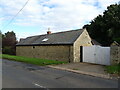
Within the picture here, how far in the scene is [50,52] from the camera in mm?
27719

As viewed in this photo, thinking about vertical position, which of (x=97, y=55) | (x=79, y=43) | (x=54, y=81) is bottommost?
(x=54, y=81)

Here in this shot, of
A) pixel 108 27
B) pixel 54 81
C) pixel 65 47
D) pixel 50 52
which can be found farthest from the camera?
pixel 108 27

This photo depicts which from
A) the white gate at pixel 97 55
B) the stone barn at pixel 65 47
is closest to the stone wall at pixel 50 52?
the stone barn at pixel 65 47

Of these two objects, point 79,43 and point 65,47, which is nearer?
point 79,43

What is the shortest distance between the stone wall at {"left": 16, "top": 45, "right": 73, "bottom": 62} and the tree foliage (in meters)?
16.6

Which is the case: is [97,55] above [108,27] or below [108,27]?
below

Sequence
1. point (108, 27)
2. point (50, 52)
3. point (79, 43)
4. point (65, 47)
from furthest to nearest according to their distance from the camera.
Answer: point (108, 27) < point (50, 52) < point (65, 47) < point (79, 43)

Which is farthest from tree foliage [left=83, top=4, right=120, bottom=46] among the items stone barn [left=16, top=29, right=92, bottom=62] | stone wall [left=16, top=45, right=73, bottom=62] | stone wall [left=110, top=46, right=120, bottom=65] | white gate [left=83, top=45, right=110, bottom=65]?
stone wall [left=110, top=46, right=120, bottom=65]

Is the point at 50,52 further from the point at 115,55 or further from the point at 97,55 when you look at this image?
the point at 115,55

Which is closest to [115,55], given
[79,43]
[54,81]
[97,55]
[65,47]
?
[97,55]

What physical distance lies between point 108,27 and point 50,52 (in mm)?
21070

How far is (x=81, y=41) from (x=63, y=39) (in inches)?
116

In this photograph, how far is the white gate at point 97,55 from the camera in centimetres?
1985

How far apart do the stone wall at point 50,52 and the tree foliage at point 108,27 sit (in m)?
16.6
